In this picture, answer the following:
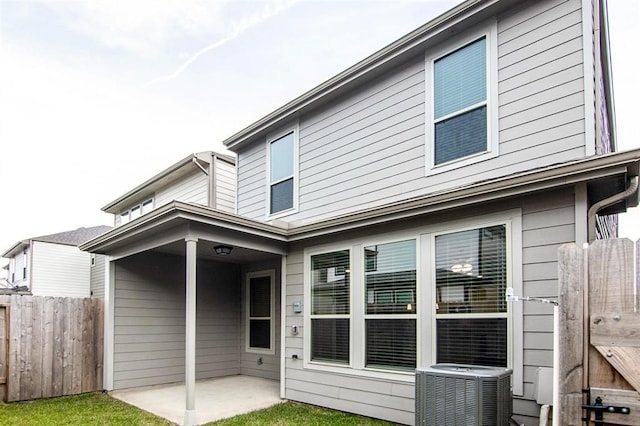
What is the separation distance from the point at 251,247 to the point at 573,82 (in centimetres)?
452

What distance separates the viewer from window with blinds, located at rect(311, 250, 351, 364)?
612 centimetres

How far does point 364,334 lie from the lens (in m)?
5.80

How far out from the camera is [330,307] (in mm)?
6340

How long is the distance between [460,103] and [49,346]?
7.07 meters

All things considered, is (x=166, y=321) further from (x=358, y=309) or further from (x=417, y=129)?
(x=417, y=129)

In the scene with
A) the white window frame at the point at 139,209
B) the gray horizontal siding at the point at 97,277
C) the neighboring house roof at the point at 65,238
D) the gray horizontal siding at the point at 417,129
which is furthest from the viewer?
the neighboring house roof at the point at 65,238

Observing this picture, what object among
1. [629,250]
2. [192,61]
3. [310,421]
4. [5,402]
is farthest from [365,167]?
[192,61]

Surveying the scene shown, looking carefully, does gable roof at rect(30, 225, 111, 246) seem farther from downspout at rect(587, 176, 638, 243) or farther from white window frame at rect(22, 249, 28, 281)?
downspout at rect(587, 176, 638, 243)

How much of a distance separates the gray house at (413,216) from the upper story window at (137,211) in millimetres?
4537

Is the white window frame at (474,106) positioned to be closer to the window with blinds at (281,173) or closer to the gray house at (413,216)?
the gray house at (413,216)

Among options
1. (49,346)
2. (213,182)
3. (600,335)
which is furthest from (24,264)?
(600,335)

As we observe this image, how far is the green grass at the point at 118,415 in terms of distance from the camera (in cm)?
546

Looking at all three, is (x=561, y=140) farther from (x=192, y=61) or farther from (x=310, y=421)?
(x=192, y=61)

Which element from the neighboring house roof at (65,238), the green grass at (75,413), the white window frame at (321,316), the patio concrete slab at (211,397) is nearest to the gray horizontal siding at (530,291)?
the white window frame at (321,316)
